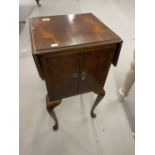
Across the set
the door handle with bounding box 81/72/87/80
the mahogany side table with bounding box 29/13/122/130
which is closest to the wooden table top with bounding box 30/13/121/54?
the mahogany side table with bounding box 29/13/122/130

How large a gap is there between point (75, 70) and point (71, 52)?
148mm

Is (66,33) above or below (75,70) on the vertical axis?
Answer: above

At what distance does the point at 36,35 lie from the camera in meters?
0.84

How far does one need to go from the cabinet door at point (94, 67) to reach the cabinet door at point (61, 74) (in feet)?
0.16

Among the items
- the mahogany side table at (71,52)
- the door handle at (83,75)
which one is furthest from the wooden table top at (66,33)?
the door handle at (83,75)

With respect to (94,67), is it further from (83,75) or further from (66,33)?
(66,33)

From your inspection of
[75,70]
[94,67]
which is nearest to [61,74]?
[75,70]

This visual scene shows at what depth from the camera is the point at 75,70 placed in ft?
2.89

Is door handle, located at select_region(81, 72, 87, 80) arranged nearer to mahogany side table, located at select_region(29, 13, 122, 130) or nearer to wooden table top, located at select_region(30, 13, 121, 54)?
mahogany side table, located at select_region(29, 13, 122, 130)

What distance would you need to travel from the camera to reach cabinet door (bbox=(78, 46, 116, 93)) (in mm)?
843

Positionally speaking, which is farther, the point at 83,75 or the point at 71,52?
the point at 83,75

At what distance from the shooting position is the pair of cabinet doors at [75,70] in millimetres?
794
